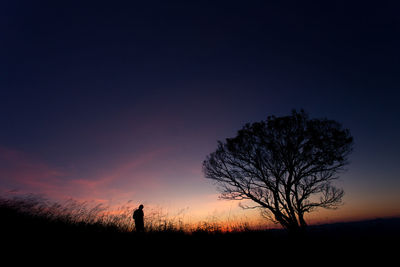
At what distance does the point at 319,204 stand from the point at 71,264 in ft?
48.0

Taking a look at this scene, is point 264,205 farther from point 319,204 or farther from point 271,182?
point 319,204

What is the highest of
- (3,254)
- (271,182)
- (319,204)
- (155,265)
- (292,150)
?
(292,150)

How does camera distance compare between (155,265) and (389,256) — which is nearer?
(155,265)

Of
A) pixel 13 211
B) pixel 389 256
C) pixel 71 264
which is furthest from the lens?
pixel 13 211

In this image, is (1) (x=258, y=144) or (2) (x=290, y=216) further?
(1) (x=258, y=144)

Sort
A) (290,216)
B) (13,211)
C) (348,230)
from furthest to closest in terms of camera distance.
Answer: (290,216)
(348,230)
(13,211)

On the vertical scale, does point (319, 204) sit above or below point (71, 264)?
above

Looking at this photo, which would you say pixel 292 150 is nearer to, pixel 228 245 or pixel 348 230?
pixel 348 230

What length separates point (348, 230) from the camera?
25.8ft

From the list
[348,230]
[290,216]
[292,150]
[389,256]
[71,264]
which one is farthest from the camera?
[292,150]

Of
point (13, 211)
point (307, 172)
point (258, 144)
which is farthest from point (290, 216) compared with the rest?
point (13, 211)

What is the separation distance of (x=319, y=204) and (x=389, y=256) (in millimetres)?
9088

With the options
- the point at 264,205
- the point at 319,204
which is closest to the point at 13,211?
the point at 264,205

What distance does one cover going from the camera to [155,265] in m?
3.57
